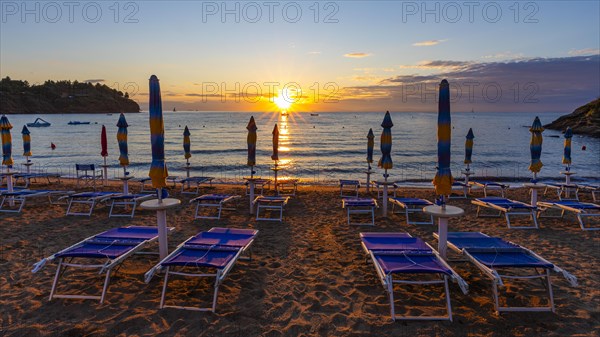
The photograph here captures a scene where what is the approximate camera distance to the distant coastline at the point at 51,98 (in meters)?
159

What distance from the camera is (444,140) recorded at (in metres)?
5.24

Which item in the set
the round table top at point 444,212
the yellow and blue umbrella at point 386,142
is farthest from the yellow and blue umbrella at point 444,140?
the yellow and blue umbrella at point 386,142

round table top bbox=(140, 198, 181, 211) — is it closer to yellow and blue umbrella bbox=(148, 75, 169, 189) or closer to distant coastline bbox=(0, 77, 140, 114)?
yellow and blue umbrella bbox=(148, 75, 169, 189)

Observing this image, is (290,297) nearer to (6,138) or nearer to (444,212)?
(444,212)

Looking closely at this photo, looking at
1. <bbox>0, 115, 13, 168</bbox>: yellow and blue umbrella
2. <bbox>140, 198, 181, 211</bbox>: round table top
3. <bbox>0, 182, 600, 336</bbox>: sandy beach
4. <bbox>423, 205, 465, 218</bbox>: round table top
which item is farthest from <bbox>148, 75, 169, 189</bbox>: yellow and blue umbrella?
<bbox>0, 115, 13, 168</bbox>: yellow and blue umbrella

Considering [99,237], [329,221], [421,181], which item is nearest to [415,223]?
[329,221]

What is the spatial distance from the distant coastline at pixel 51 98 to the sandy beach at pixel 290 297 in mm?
190159

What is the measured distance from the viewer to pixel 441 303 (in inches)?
190

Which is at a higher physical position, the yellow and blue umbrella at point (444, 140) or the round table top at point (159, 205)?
the yellow and blue umbrella at point (444, 140)

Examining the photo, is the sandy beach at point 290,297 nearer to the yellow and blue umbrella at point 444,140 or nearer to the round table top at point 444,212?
the round table top at point 444,212

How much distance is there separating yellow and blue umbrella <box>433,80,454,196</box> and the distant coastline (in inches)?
7622

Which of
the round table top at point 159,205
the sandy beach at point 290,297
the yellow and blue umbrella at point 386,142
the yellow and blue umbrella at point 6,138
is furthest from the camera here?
the yellow and blue umbrella at point 6,138

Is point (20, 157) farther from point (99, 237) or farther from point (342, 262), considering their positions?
point (342, 262)

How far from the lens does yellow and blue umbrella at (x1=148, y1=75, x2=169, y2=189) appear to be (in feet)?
16.9
